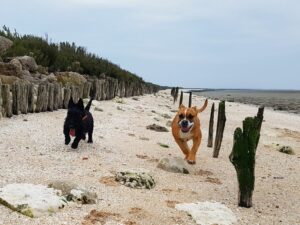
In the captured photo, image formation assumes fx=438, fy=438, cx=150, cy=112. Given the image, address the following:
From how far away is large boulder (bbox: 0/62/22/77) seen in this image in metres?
17.2

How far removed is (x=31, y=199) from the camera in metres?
5.46

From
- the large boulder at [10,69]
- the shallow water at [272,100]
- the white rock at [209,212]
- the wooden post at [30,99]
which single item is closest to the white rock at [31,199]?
the white rock at [209,212]

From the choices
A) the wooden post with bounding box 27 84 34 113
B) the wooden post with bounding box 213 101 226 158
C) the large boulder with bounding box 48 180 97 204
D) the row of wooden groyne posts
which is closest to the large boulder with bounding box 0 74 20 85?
the row of wooden groyne posts

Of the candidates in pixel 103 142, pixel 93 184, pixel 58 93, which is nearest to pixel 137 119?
pixel 58 93

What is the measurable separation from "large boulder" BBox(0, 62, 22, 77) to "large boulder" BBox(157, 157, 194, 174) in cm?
1078

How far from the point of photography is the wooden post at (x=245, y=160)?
6539mm

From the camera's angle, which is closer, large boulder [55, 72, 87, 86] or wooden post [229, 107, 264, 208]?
wooden post [229, 107, 264, 208]

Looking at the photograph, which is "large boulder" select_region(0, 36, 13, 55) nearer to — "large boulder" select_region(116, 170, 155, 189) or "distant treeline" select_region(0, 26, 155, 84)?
"distant treeline" select_region(0, 26, 155, 84)

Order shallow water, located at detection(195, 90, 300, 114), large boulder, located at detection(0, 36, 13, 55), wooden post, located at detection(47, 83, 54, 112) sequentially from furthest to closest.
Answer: shallow water, located at detection(195, 90, 300, 114)
large boulder, located at detection(0, 36, 13, 55)
wooden post, located at detection(47, 83, 54, 112)

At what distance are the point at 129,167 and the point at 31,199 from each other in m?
2.90

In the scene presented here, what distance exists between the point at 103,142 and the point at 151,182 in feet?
11.5

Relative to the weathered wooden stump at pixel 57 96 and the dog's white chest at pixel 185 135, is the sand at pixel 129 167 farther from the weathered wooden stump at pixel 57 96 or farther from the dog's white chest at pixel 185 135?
the weathered wooden stump at pixel 57 96

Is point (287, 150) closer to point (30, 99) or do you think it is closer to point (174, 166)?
point (174, 166)

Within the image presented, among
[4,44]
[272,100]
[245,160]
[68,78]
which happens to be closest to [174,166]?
[245,160]
